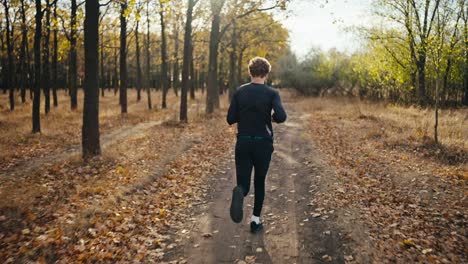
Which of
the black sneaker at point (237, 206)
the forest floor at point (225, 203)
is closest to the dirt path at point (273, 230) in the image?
the forest floor at point (225, 203)

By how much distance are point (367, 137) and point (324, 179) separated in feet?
21.0

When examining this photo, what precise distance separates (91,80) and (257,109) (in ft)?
21.5

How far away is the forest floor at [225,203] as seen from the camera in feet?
16.2

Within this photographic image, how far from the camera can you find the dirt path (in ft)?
16.0

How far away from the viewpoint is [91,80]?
970 centimetres

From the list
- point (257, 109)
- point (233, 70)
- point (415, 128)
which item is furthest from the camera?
point (233, 70)

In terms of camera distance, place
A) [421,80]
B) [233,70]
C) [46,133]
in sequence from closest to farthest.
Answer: [46,133] → [421,80] → [233,70]

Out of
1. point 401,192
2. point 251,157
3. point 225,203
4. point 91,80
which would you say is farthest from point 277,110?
point 91,80

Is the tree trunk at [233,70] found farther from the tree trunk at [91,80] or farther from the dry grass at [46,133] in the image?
the tree trunk at [91,80]

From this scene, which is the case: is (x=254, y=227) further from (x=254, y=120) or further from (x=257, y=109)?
(x=257, y=109)

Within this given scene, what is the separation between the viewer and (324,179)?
8.58 m

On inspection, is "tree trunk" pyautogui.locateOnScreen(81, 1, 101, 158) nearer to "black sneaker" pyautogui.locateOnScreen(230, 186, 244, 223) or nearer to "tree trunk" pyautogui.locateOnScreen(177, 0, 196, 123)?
"black sneaker" pyautogui.locateOnScreen(230, 186, 244, 223)

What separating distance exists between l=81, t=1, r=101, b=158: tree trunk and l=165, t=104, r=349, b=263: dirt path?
3.76 meters

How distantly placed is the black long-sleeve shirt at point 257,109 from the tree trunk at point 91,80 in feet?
20.7
